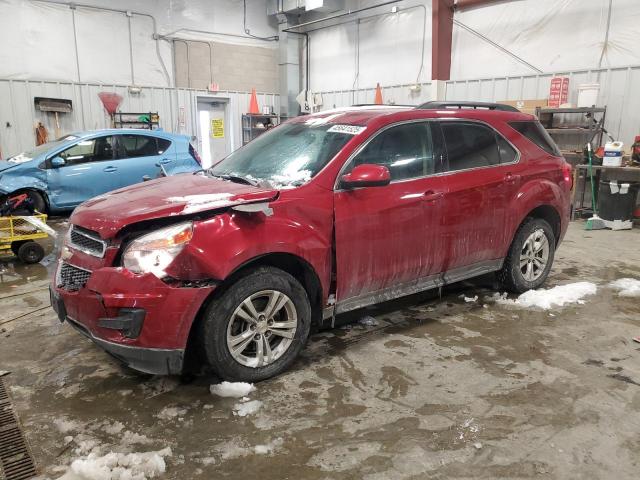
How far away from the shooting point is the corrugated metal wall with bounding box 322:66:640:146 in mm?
8711

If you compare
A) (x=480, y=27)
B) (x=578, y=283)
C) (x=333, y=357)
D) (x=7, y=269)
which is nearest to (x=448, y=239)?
(x=333, y=357)

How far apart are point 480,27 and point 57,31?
382 inches

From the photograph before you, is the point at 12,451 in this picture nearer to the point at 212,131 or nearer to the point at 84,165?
the point at 84,165

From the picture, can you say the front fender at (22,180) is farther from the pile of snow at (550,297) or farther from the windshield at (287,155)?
the pile of snow at (550,297)

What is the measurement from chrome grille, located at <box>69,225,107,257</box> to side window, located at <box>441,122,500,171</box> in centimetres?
250

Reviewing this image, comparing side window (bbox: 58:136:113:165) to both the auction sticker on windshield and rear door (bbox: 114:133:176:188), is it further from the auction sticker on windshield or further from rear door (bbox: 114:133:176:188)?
the auction sticker on windshield

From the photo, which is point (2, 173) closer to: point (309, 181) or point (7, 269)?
point (7, 269)

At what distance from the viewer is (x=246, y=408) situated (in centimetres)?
271

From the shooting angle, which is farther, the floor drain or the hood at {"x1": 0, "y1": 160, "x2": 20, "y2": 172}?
the hood at {"x1": 0, "y1": 160, "x2": 20, "y2": 172}

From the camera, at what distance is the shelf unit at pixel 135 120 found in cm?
1212

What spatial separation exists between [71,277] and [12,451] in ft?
3.08

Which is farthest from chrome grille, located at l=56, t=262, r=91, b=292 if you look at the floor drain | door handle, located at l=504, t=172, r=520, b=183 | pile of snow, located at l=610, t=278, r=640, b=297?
pile of snow, located at l=610, t=278, r=640, b=297

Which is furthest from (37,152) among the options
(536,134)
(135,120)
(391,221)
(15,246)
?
(536,134)

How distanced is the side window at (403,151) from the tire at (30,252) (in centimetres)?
440
